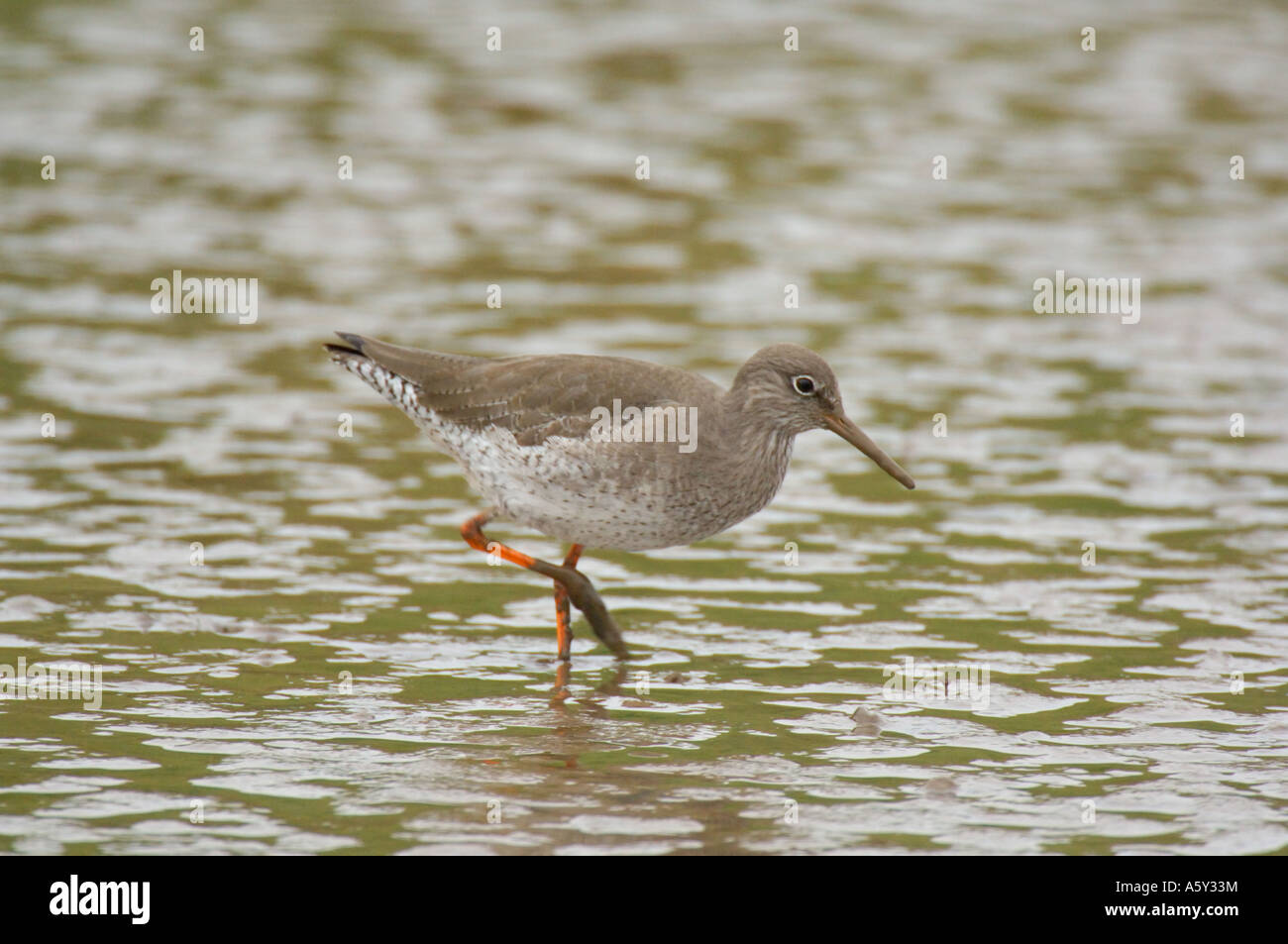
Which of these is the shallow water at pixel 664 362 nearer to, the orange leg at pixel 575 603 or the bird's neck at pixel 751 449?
the orange leg at pixel 575 603

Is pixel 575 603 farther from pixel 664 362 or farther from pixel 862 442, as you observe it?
pixel 664 362

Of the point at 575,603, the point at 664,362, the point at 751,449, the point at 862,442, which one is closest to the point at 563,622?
the point at 575,603

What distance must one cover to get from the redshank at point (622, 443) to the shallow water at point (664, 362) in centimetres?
77

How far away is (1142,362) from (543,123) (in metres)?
8.96

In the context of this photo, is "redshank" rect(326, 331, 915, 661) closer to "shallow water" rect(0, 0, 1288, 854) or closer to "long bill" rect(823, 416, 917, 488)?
"long bill" rect(823, 416, 917, 488)

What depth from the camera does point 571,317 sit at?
1536 cm

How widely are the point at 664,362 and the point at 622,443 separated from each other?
496 cm

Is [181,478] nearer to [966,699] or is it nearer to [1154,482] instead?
[966,699]

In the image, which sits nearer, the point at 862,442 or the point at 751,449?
the point at 751,449

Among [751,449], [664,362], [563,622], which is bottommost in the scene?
[563,622]

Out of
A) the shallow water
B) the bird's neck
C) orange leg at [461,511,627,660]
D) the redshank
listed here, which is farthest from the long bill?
orange leg at [461,511,627,660]

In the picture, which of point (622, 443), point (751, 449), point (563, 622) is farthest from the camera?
point (563, 622)

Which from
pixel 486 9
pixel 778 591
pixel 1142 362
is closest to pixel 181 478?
pixel 778 591

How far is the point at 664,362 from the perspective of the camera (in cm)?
1410
